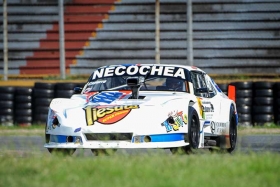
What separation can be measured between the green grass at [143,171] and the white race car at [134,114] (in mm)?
1511

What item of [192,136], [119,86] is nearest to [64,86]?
[119,86]

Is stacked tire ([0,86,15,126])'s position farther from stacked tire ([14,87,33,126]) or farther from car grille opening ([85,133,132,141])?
car grille opening ([85,133,132,141])

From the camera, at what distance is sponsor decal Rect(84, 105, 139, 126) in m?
10.6

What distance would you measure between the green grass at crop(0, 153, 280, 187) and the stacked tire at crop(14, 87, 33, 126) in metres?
11.8

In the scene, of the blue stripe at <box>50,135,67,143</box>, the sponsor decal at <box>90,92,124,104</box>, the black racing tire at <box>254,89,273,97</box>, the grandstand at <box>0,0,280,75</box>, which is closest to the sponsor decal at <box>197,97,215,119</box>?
the sponsor decal at <box>90,92,124,104</box>

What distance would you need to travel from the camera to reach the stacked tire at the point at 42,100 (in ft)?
67.6

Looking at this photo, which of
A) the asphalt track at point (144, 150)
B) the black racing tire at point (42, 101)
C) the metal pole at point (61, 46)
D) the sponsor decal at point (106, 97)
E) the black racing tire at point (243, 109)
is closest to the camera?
the sponsor decal at point (106, 97)

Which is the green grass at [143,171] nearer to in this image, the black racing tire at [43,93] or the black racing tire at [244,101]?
the black racing tire at [244,101]

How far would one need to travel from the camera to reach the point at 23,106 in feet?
68.2

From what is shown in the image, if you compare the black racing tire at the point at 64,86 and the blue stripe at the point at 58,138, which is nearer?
the blue stripe at the point at 58,138

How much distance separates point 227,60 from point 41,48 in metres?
5.18

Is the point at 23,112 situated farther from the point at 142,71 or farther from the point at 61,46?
the point at 142,71

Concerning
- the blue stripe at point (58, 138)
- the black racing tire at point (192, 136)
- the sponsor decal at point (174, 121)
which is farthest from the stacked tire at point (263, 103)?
the blue stripe at point (58, 138)

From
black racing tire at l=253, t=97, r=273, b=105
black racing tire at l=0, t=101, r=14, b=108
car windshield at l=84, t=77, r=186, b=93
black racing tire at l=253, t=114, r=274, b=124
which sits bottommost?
black racing tire at l=253, t=114, r=274, b=124
